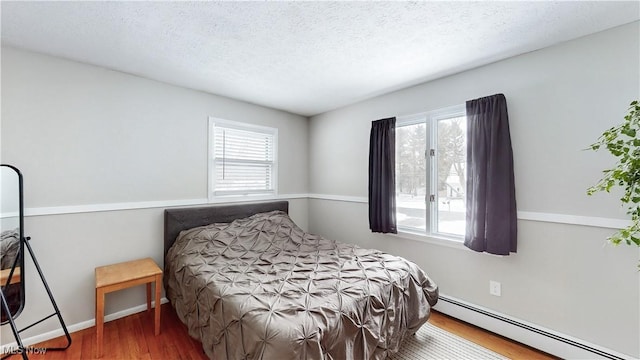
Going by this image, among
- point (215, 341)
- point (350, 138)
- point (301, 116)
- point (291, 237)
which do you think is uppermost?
point (301, 116)

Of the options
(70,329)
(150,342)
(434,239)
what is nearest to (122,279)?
(150,342)

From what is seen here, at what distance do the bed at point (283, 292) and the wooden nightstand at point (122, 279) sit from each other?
17 cm

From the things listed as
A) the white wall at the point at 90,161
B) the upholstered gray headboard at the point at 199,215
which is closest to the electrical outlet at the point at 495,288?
the upholstered gray headboard at the point at 199,215

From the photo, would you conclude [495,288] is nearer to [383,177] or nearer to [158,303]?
[383,177]

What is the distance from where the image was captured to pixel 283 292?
5.73ft

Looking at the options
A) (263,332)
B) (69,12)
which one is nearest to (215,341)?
(263,332)

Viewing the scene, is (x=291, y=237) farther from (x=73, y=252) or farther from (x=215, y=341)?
(x=73, y=252)

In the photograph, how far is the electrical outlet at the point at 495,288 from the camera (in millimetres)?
2291

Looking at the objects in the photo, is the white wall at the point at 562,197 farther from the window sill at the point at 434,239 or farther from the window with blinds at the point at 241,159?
the window with blinds at the point at 241,159

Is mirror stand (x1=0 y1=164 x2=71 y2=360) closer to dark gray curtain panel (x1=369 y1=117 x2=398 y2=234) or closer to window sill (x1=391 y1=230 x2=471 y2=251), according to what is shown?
dark gray curtain panel (x1=369 y1=117 x2=398 y2=234)

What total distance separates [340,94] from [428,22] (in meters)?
1.52

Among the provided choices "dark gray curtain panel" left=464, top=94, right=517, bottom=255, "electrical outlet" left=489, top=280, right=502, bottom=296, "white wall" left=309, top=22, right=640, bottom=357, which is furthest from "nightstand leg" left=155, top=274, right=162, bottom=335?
"electrical outlet" left=489, top=280, right=502, bottom=296

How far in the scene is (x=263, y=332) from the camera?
1389 mm

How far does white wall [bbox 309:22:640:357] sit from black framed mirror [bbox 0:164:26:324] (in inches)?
139
